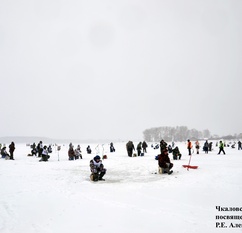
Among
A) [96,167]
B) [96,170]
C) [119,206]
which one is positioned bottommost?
[119,206]

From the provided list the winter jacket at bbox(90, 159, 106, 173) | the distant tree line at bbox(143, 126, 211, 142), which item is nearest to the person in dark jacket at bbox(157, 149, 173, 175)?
the winter jacket at bbox(90, 159, 106, 173)

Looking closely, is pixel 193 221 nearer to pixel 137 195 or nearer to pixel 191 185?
pixel 137 195

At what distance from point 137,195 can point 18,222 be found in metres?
3.87

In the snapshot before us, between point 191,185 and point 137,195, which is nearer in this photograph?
point 137,195

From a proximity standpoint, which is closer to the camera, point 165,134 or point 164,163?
point 164,163

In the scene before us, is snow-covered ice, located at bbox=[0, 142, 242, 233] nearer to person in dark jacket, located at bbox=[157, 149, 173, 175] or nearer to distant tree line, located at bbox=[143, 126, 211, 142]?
person in dark jacket, located at bbox=[157, 149, 173, 175]

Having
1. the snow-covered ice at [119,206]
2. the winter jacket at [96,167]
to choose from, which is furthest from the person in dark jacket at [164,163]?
the winter jacket at [96,167]

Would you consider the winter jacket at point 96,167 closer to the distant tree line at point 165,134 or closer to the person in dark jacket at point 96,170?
the person in dark jacket at point 96,170

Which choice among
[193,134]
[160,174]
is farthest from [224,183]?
[193,134]

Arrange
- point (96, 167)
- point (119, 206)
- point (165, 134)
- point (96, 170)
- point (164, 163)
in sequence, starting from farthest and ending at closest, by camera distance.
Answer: point (165, 134), point (164, 163), point (96, 167), point (96, 170), point (119, 206)

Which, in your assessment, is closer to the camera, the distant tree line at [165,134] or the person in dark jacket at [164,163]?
the person in dark jacket at [164,163]

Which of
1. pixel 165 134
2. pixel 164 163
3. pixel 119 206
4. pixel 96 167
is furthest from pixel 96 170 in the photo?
pixel 165 134

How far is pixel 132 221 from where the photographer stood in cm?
561

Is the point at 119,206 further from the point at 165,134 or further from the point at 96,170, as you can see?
the point at 165,134
